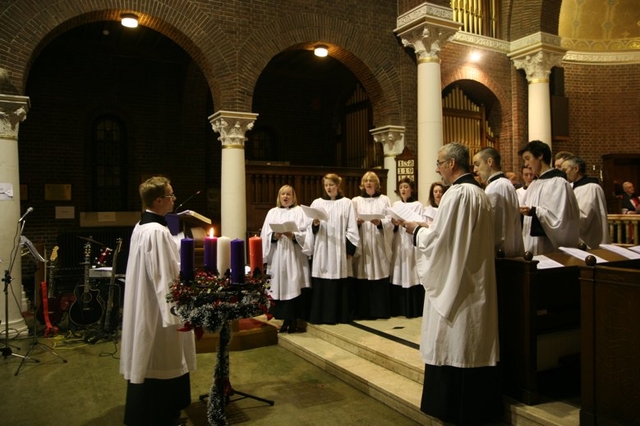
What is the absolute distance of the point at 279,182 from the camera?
10227mm

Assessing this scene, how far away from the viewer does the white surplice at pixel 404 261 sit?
275 inches

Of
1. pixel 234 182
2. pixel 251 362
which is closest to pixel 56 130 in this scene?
pixel 234 182

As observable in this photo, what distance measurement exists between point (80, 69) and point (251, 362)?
9377 mm

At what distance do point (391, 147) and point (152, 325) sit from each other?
26.1 ft

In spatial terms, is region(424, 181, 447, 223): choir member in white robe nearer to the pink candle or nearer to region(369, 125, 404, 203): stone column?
the pink candle

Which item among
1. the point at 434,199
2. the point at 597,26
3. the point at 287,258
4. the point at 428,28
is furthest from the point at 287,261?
the point at 597,26

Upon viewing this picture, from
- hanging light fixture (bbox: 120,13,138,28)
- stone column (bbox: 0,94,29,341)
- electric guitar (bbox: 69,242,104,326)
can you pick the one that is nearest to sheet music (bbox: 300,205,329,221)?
electric guitar (bbox: 69,242,104,326)

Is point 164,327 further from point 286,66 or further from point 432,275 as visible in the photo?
point 286,66

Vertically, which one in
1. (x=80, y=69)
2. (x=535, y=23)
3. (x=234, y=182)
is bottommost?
(x=234, y=182)

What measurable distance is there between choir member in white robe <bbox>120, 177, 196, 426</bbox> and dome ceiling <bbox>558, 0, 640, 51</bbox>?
45.7ft

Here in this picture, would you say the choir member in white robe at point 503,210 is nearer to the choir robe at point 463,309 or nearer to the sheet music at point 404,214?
the choir robe at point 463,309

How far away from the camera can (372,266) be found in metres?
6.89

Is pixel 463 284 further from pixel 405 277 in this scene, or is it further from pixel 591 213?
pixel 405 277

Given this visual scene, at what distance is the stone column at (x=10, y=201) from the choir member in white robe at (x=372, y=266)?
4.61 metres
